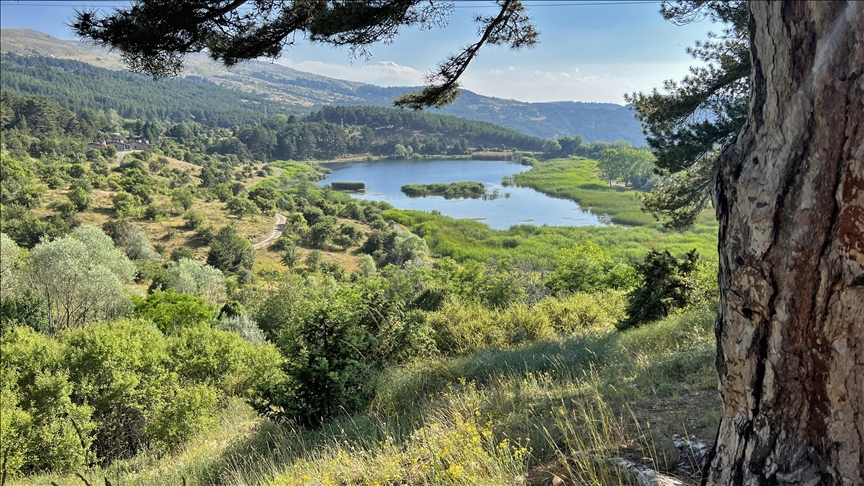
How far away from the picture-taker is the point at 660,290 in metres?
7.32

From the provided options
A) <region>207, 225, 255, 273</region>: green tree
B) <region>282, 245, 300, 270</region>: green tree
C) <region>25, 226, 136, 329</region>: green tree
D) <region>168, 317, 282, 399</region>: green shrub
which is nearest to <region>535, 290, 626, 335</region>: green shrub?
<region>168, 317, 282, 399</region>: green shrub

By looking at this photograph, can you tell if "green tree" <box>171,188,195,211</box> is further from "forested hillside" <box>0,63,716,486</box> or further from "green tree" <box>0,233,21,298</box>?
"green tree" <box>0,233,21,298</box>

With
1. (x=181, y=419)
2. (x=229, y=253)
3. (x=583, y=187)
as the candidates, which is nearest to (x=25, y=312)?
(x=181, y=419)

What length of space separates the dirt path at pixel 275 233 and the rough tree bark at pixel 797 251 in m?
36.3

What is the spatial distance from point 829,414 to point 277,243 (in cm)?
3717

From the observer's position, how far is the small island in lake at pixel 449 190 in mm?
61556

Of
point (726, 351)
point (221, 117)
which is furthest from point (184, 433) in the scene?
point (221, 117)

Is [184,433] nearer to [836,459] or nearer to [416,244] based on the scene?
[836,459]

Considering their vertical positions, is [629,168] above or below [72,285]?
above

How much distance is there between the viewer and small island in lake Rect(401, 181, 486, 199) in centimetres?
6156

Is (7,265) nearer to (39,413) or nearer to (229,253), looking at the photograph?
(229,253)

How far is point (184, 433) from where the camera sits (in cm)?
757

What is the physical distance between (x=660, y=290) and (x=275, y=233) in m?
36.7

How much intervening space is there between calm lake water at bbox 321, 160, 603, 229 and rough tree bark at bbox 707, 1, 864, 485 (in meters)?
40.9
